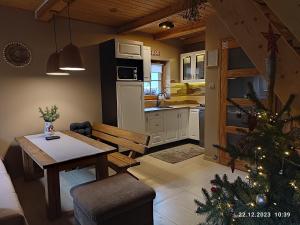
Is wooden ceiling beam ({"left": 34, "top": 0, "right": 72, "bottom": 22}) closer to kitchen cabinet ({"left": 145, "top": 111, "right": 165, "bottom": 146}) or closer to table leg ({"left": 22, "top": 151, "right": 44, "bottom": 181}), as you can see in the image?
table leg ({"left": 22, "top": 151, "right": 44, "bottom": 181})

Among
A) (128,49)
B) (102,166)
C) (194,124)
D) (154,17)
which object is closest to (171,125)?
(194,124)

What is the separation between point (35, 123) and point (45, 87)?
1.95 feet

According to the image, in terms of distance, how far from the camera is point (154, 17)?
Result: 3.53m

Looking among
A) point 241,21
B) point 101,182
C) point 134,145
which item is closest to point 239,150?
point 241,21

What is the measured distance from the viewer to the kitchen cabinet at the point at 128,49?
3797 mm

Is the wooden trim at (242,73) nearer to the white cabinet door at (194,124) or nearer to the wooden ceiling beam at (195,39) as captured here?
the white cabinet door at (194,124)

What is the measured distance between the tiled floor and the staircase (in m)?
1.53

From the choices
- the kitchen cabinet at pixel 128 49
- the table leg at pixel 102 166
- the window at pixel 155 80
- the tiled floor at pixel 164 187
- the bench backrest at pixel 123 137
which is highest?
the kitchen cabinet at pixel 128 49

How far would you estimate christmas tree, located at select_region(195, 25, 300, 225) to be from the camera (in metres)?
1.04

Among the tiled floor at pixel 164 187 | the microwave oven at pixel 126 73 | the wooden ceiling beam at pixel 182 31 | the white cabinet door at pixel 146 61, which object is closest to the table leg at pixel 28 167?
the tiled floor at pixel 164 187

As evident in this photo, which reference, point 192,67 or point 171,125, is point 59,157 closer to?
point 171,125

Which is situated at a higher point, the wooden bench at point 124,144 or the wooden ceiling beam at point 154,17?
the wooden ceiling beam at point 154,17

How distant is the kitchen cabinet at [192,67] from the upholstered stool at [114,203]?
11.9ft

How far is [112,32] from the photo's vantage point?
4254 millimetres
